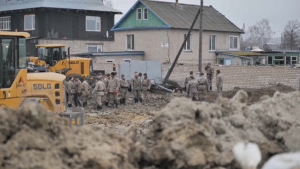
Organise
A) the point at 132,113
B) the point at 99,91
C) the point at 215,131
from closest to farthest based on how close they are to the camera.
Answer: the point at 215,131
the point at 132,113
the point at 99,91

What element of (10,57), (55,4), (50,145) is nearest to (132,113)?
(10,57)

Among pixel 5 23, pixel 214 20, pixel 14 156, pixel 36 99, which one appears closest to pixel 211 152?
pixel 14 156

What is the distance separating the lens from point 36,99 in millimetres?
13312

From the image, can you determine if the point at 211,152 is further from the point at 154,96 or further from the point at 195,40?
the point at 195,40

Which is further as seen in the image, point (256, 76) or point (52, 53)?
point (256, 76)

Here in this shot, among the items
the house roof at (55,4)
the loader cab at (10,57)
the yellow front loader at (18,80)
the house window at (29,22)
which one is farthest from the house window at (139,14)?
the loader cab at (10,57)

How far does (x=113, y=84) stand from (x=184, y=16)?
21120 millimetres

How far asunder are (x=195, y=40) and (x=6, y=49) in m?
33.1

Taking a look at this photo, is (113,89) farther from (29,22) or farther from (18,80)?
(29,22)

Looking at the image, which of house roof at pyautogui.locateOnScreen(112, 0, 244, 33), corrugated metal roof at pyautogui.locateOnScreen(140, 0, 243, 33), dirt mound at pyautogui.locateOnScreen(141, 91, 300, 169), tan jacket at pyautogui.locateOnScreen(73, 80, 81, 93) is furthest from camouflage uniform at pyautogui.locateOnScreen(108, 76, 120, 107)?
dirt mound at pyautogui.locateOnScreen(141, 91, 300, 169)

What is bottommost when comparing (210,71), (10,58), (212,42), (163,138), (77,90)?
(77,90)

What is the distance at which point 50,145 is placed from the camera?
19.0 feet

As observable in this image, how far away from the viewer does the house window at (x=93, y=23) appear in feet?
167

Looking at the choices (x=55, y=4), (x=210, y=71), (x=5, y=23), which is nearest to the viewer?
(x=210, y=71)
